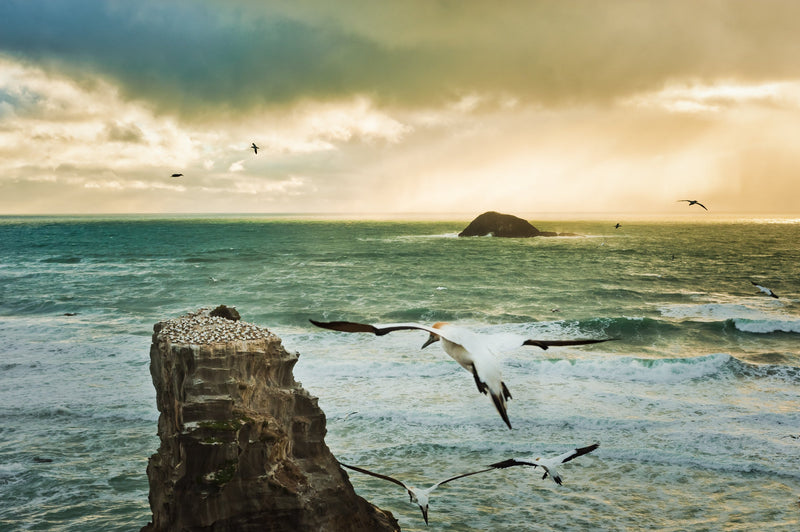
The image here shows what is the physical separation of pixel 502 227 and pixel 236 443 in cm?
10050

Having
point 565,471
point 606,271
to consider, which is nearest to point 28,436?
point 565,471

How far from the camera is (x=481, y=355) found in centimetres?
444

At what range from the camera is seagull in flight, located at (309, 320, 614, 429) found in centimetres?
414

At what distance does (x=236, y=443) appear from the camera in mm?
6887

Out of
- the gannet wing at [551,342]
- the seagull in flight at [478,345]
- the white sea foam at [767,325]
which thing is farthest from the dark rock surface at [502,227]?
the gannet wing at [551,342]

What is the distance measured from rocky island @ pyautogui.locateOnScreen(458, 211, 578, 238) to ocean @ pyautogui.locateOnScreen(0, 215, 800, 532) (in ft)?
214

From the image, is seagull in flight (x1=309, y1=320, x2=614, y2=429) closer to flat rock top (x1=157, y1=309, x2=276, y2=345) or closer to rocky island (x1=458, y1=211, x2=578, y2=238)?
flat rock top (x1=157, y1=309, x2=276, y2=345)

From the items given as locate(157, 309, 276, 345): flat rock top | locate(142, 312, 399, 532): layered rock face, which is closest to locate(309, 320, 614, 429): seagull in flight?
locate(142, 312, 399, 532): layered rock face

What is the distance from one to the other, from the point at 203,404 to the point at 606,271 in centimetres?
4949

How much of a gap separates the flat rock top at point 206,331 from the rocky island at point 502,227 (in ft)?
319

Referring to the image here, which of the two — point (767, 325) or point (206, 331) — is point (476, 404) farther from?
point (767, 325)

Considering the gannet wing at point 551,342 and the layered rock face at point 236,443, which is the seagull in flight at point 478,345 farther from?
the layered rock face at point 236,443

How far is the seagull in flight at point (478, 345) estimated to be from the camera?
4.14m

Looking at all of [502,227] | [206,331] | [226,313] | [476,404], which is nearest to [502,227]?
[502,227]
